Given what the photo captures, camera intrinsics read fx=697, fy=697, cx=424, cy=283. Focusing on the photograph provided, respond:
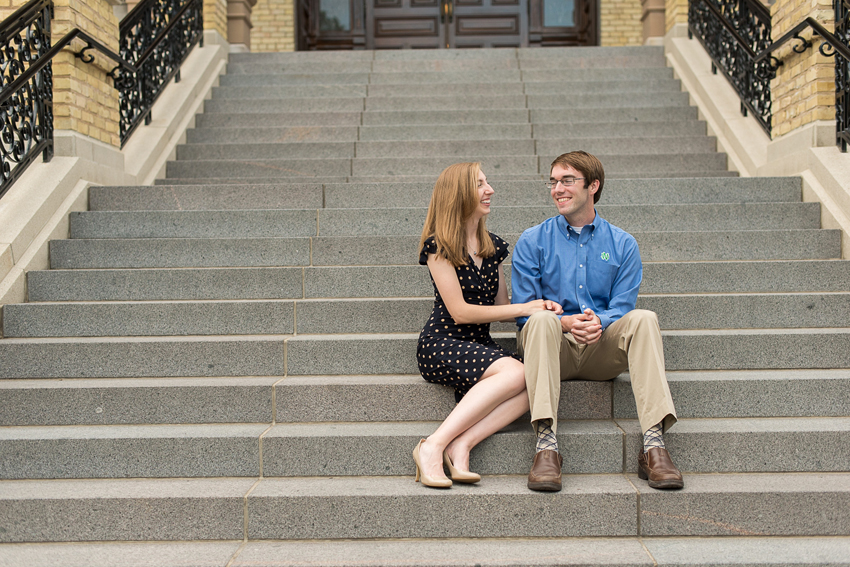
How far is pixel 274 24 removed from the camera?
1088 cm

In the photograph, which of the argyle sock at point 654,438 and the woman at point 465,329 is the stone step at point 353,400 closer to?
the woman at point 465,329

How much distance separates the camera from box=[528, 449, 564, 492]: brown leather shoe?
261cm

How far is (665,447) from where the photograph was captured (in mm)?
2779

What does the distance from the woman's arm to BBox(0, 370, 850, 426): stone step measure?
1.25 feet

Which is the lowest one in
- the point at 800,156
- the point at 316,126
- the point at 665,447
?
the point at 665,447

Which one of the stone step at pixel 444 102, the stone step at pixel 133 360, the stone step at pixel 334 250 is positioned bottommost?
the stone step at pixel 133 360

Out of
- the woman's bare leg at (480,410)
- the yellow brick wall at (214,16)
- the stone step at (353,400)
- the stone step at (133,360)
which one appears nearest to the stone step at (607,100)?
the yellow brick wall at (214,16)

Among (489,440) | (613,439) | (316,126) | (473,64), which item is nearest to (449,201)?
(489,440)

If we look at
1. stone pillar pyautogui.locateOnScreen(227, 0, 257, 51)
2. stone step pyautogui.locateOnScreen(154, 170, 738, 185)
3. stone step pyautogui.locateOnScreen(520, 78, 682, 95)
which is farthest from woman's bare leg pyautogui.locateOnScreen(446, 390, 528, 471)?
stone pillar pyautogui.locateOnScreen(227, 0, 257, 51)

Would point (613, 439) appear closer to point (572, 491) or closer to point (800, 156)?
point (572, 491)

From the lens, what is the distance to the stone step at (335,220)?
4.32 metres

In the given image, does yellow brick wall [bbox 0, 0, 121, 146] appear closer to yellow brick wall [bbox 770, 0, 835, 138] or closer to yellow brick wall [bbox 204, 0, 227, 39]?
yellow brick wall [bbox 204, 0, 227, 39]

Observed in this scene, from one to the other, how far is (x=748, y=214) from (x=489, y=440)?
99.0 inches

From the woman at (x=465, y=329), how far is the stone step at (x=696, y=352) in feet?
1.08
